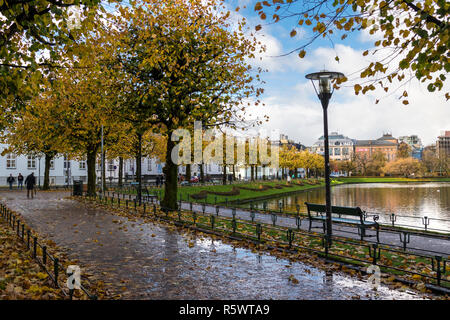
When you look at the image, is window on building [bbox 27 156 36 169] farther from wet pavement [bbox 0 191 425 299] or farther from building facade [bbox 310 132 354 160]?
building facade [bbox 310 132 354 160]

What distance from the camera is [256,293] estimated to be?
6160mm

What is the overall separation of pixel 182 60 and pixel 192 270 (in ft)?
37.1

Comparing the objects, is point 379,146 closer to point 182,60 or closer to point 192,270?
point 182,60

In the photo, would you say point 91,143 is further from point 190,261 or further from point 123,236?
point 190,261

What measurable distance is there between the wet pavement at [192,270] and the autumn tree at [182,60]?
6.44 meters

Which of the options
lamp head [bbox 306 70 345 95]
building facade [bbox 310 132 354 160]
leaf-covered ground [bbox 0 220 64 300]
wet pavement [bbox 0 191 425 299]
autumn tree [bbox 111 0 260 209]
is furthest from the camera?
building facade [bbox 310 132 354 160]

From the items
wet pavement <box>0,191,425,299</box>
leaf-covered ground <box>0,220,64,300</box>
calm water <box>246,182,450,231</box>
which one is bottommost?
calm water <box>246,182,450,231</box>

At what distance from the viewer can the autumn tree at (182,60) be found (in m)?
15.4

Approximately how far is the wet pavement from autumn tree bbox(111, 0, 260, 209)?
21.1 ft

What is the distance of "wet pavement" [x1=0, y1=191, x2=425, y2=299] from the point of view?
618cm

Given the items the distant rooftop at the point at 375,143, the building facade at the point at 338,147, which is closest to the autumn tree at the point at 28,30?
the building facade at the point at 338,147

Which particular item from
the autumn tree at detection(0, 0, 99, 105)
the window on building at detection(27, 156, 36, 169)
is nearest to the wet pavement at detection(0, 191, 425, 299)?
the autumn tree at detection(0, 0, 99, 105)

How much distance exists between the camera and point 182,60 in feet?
52.9
